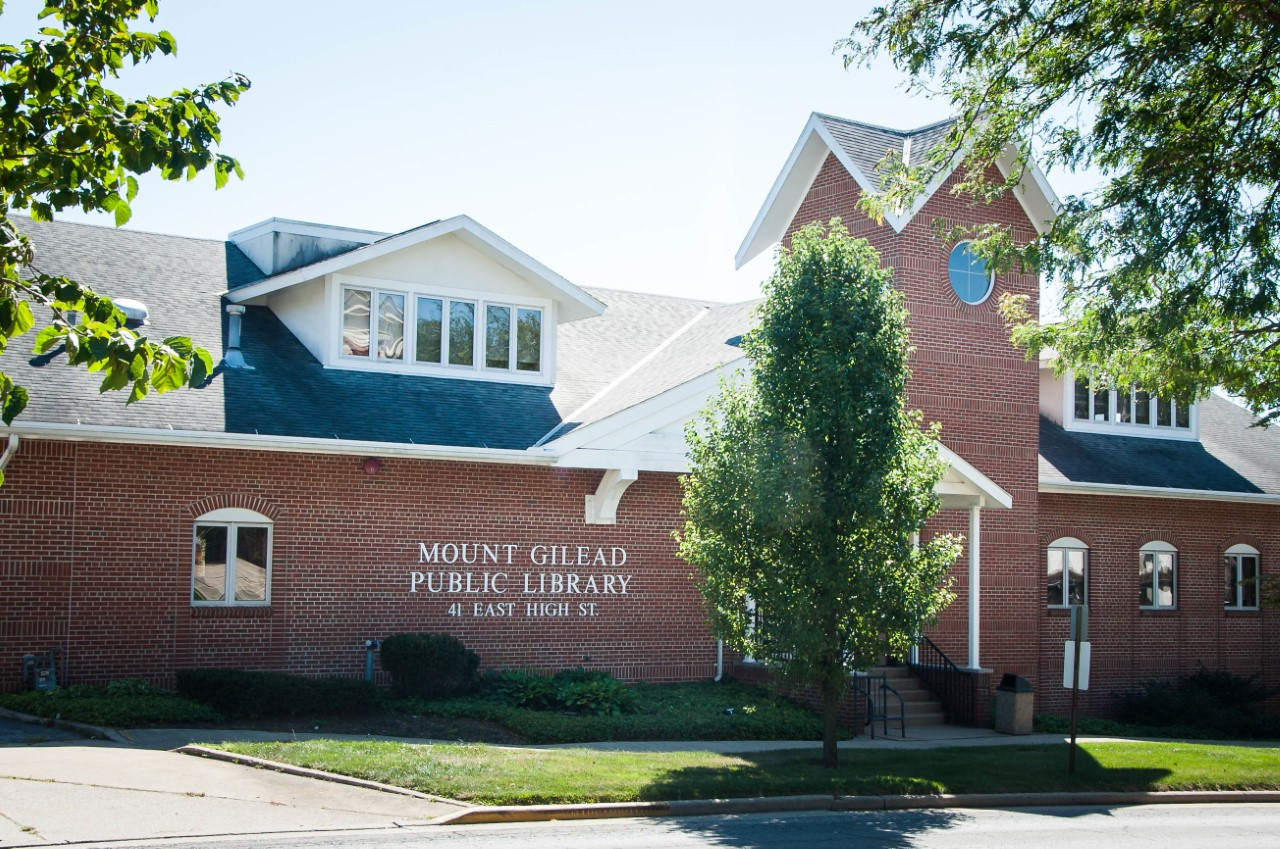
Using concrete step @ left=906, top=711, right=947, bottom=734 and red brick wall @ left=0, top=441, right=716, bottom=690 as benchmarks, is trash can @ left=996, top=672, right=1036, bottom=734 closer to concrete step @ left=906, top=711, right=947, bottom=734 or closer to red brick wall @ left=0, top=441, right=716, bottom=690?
concrete step @ left=906, top=711, right=947, bottom=734

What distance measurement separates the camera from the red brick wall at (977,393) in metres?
22.0

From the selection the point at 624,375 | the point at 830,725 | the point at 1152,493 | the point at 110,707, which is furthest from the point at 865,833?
the point at 1152,493

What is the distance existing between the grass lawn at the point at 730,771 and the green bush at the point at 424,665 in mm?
3110

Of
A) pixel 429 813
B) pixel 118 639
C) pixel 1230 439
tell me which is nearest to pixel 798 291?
pixel 429 813

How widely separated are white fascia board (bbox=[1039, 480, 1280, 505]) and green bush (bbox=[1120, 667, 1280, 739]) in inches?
139

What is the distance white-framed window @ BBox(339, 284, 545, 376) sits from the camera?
67.7ft

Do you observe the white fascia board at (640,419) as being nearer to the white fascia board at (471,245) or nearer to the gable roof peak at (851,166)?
the white fascia board at (471,245)

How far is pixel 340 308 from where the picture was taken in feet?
66.8

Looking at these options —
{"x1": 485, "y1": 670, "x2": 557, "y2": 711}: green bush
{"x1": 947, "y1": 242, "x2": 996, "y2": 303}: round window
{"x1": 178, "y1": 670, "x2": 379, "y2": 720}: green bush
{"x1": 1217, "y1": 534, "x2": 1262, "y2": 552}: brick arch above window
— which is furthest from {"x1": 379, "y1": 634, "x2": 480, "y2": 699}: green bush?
{"x1": 1217, "y1": 534, "x2": 1262, "y2": 552}: brick arch above window

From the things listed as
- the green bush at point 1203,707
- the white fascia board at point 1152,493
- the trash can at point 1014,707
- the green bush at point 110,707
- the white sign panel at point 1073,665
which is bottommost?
the green bush at point 1203,707

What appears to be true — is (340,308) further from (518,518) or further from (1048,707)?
(1048,707)

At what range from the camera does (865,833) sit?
A: 1191 cm

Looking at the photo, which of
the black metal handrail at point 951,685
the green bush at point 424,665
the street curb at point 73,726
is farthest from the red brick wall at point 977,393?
the street curb at point 73,726

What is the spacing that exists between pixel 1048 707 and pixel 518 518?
10848 mm
